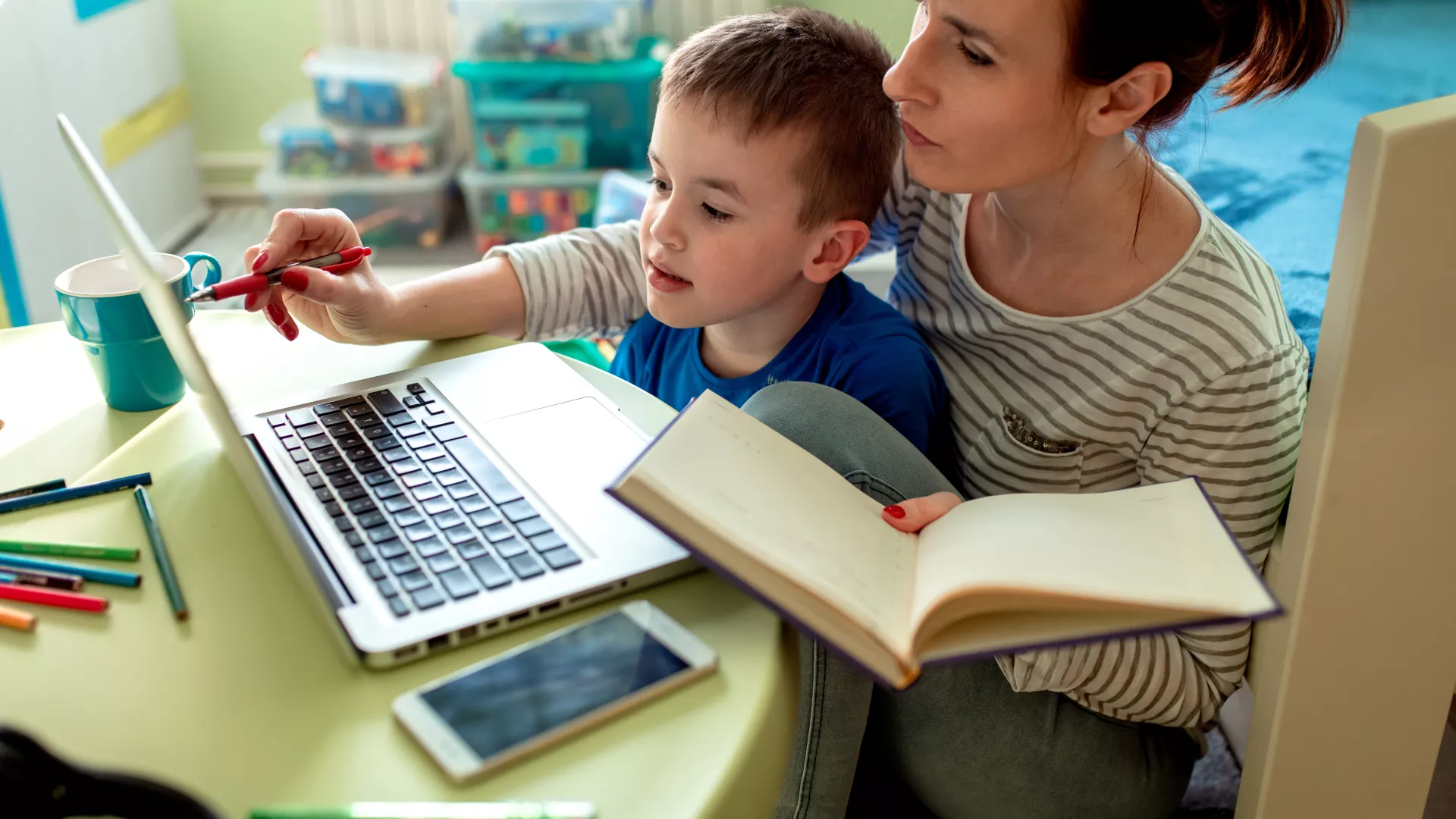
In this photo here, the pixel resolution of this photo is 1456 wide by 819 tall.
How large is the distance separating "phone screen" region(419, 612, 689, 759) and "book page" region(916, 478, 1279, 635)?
5.6 inches

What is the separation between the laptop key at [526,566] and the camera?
610 millimetres

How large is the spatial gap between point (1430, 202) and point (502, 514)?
0.58 meters

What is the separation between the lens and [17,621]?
0.59 meters

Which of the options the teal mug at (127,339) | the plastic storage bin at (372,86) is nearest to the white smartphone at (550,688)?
the teal mug at (127,339)

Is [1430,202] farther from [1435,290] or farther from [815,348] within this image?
[815,348]

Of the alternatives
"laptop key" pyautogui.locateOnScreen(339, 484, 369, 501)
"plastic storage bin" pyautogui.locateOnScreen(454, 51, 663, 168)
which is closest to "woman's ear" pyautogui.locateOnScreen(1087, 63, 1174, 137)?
"laptop key" pyautogui.locateOnScreen(339, 484, 369, 501)

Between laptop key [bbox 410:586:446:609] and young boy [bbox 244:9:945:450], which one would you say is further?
young boy [bbox 244:9:945:450]

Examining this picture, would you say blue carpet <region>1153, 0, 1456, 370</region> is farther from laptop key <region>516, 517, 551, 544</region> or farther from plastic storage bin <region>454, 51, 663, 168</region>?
plastic storage bin <region>454, 51, 663, 168</region>

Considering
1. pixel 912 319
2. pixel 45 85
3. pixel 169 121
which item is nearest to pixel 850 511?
pixel 912 319

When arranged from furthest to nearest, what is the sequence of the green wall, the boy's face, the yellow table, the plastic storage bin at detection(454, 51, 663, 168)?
the green wall < the plastic storage bin at detection(454, 51, 663, 168) < the boy's face < the yellow table

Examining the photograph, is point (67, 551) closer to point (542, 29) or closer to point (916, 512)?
point (916, 512)

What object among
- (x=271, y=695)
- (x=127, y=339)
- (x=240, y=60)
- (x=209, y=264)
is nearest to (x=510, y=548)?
(x=271, y=695)

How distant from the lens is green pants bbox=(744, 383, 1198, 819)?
71cm

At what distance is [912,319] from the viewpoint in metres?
1.10
